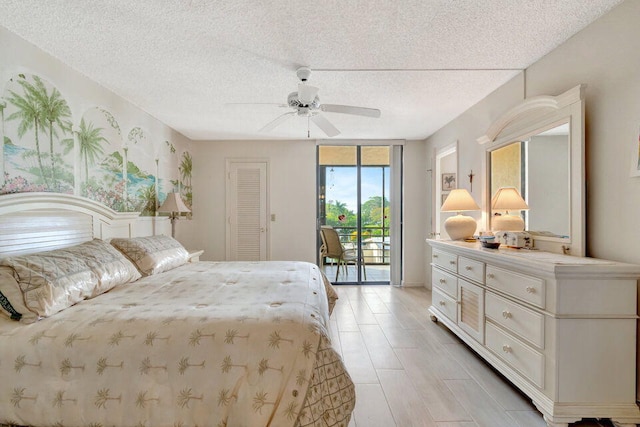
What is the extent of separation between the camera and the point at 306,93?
2.37 m

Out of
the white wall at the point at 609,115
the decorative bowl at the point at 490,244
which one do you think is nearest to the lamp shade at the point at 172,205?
the decorative bowl at the point at 490,244

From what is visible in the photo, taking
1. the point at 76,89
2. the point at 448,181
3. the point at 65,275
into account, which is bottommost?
the point at 65,275

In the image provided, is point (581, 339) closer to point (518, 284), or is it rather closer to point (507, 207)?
point (518, 284)

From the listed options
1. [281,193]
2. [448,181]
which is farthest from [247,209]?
[448,181]

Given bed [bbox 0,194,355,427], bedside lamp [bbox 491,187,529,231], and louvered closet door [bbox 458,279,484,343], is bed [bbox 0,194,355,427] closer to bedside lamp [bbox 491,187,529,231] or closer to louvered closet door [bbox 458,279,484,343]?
louvered closet door [bbox 458,279,484,343]

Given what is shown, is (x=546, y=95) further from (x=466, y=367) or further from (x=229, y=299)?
(x=229, y=299)

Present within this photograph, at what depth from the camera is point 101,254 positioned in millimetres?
2109

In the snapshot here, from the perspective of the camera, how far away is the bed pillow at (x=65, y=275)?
155 cm

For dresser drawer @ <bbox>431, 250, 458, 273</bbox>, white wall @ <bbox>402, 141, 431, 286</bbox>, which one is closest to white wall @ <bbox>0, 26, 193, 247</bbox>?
dresser drawer @ <bbox>431, 250, 458, 273</bbox>

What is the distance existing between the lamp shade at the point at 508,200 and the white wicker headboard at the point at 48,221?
360 cm

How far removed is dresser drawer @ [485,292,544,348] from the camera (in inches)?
70.3

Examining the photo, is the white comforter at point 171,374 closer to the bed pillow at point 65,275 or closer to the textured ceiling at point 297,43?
the bed pillow at point 65,275

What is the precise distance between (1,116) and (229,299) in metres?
1.85

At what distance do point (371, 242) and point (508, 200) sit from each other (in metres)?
2.95
